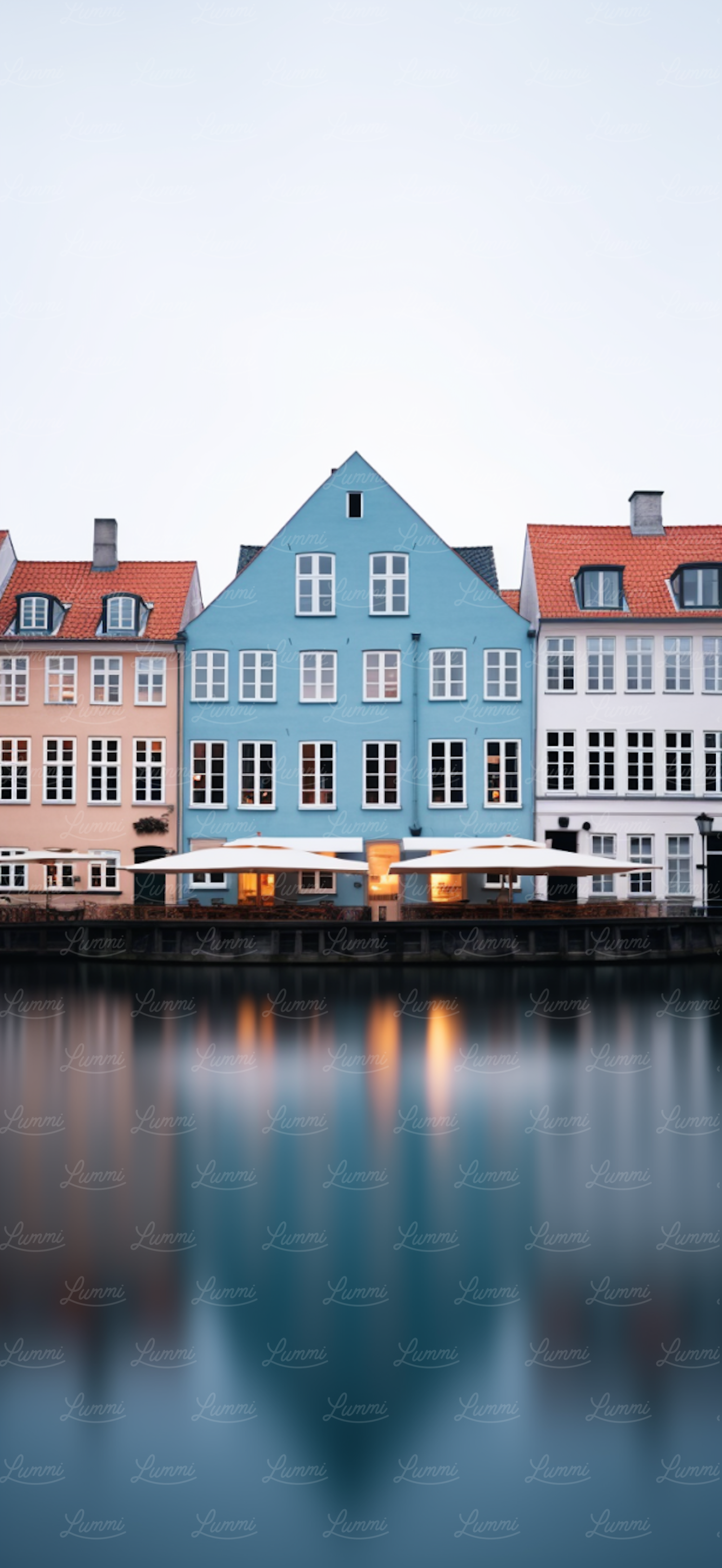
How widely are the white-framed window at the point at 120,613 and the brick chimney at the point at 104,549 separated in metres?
2.87

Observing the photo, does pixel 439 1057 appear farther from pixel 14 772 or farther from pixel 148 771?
pixel 14 772

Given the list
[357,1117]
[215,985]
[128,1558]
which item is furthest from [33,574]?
[128,1558]

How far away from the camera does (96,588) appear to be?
40.8m

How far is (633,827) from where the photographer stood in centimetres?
3778

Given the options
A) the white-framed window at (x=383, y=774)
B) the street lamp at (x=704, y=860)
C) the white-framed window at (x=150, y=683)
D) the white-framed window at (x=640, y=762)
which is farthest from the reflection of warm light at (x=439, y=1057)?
the white-framed window at (x=150, y=683)

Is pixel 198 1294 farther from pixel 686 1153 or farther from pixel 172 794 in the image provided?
pixel 172 794

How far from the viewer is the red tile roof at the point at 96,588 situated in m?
39.3

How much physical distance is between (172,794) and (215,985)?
13532 mm

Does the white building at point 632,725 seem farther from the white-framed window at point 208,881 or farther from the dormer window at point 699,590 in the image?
the white-framed window at point 208,881

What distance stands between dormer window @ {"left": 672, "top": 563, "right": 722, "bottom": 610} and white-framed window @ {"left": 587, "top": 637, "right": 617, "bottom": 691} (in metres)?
2.99

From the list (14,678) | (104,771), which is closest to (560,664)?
(104,771)

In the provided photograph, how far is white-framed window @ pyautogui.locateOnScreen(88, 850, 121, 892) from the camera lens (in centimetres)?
3759

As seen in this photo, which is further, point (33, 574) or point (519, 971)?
point (33, 574)

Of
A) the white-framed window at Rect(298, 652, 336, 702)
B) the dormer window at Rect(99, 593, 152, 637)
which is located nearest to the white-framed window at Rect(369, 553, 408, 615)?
the white-framed window at Rect(298, 652, 336, 702)
